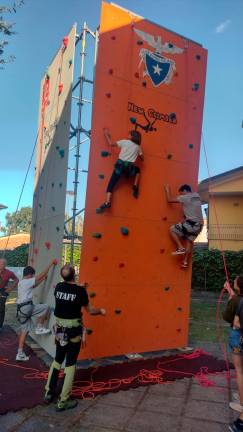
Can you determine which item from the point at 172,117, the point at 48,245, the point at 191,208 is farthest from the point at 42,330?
the point at 172,117

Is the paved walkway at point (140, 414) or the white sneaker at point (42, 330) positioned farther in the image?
the white sneaker at point (42, 330)

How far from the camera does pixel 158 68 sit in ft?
21.6

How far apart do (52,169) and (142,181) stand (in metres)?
1.65

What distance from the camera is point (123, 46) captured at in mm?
6160

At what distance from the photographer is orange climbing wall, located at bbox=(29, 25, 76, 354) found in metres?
6.12

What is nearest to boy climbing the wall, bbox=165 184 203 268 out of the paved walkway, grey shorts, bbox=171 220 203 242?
grey shorts, bbox=171 220 203 242

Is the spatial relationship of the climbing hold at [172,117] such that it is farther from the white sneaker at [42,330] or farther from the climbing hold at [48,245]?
the white sneaker at [42,330]

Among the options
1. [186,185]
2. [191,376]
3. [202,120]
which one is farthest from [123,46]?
[191,376]

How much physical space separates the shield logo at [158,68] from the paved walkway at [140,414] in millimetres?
4879

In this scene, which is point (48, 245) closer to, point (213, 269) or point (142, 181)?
point (142, 181)

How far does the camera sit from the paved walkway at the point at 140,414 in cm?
371

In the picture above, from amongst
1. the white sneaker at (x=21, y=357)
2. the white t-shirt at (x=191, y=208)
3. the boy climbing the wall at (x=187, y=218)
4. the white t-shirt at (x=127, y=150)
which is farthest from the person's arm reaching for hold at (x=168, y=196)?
the white sneaker at (x=21, y=357)

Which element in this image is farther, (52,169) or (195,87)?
(195,87)

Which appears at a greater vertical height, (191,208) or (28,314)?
(191,208)
